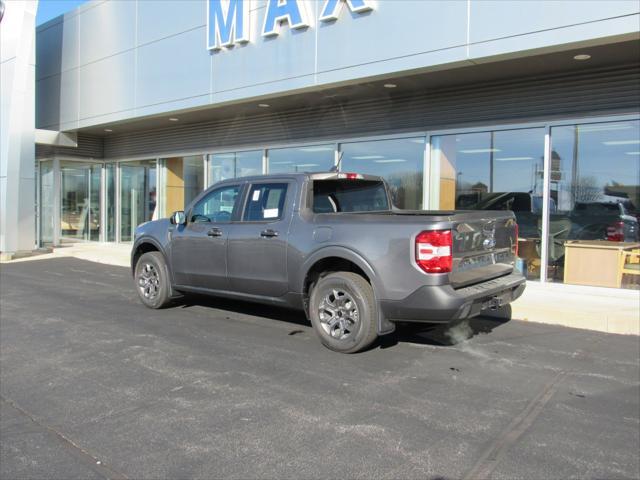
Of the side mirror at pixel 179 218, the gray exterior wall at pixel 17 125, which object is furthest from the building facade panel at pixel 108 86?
the side mirror at pixel 179 218

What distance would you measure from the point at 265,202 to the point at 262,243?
20.5 inches

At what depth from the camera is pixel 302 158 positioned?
1269cm

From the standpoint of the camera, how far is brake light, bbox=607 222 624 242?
28.2 feet

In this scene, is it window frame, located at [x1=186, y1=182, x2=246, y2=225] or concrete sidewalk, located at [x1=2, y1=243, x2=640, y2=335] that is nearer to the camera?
window frame, located at [x1=186, y1=182, x2=246, y2=225]

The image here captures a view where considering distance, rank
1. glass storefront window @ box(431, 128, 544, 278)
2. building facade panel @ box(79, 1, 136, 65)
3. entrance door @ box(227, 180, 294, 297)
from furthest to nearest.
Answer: building facade panel @ box(79, 1, 136, 65)
glass storefront window @ box(431, 128, 544, 278)
entrance door @ box(227, 180, 294, 297)

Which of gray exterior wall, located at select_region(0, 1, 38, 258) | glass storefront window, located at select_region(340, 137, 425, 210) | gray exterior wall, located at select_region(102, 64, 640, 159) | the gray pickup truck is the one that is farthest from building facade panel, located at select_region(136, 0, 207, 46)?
the gray pickup truck

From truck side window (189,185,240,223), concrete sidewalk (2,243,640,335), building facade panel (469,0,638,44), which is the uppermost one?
building facade panel (469,0,638,44)

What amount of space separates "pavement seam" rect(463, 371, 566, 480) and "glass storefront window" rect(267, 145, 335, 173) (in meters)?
8.03

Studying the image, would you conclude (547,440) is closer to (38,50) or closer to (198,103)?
(198,103)

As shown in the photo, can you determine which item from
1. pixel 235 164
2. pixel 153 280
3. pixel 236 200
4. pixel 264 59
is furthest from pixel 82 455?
pixel 235 164

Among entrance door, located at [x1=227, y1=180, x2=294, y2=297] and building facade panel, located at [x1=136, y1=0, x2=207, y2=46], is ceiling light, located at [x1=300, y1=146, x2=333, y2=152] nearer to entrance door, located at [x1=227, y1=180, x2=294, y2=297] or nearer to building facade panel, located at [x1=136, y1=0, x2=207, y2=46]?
building facade panel, located at [x1=136, y1=0, x2=207, y2=46]

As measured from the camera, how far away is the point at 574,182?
8953 millimetres

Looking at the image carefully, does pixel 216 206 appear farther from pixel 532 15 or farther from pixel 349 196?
pixel 532 15

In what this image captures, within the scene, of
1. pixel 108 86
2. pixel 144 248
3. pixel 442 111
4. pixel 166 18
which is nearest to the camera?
pixel 144 248
